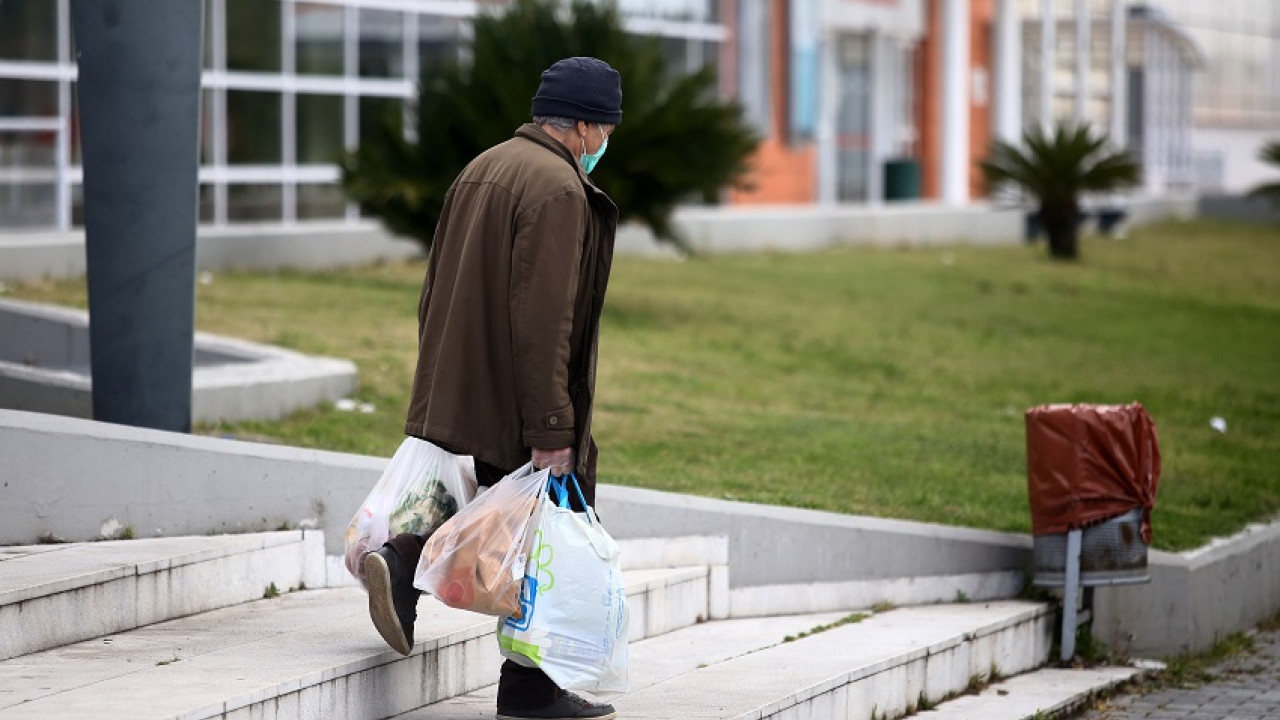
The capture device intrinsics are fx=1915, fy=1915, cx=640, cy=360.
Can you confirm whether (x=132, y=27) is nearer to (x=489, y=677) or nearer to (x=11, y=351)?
(x=489, y=677)

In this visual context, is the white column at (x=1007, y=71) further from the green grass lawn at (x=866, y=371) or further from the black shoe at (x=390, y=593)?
the black shoe at (x=390, y=593)

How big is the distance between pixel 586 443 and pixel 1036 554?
3.53 metres

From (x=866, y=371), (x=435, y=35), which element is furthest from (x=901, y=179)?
(x=866, y=371)

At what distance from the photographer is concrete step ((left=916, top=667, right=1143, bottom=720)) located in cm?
681

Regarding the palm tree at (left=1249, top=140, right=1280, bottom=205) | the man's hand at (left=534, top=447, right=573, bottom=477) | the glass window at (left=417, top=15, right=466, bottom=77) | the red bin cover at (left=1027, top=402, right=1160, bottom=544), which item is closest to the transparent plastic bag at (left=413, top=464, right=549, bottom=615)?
the man's hand at (left=534, top=447, right=573, bottom=477)

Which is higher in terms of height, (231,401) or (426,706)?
(231,401)

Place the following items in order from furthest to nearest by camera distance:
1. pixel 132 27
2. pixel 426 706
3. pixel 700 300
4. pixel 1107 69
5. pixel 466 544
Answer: pixel 1107 69
pixel 700 300
pixel 132 27
pixel 426 706
pixel 466 544

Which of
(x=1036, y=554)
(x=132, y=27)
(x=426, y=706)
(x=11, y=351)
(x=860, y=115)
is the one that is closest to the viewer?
(x=426, y=706)

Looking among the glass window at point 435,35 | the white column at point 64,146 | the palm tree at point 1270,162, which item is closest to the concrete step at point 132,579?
the white column at point 64,146

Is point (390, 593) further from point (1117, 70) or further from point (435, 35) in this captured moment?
point (1117, 70)

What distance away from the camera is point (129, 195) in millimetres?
7340

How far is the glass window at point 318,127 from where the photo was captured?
69.2 feet

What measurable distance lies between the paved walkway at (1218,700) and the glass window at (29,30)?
13025 mm

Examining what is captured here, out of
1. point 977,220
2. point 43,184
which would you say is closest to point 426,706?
point 43,184
